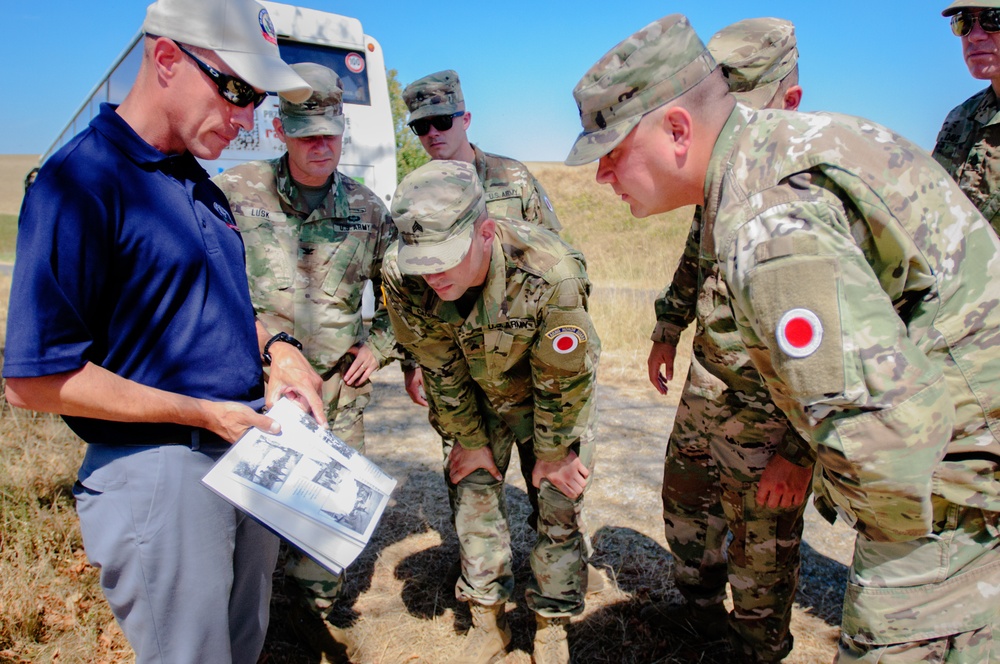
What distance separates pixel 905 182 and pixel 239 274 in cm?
154

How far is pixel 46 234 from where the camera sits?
1336mm

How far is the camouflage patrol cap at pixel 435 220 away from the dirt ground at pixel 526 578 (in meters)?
1.68

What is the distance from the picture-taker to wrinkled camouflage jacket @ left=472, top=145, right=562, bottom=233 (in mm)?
3580

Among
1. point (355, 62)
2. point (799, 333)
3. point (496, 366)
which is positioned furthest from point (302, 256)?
point (355, 62)

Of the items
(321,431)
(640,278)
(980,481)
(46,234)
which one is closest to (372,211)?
(321,431)

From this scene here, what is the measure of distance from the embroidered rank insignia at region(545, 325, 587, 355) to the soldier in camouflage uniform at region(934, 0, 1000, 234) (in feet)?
6.02

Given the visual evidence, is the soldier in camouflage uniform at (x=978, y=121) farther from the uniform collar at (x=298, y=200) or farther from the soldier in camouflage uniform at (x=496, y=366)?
the uniform collar at (x=298, y=200)

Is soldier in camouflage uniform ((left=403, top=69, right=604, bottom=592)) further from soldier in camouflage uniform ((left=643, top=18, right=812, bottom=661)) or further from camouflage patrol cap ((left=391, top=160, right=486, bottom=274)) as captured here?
camouflage patrol cap ((left=391, top=160, right=486, bottom=274))

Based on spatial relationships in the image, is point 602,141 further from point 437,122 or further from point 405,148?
point 405,148

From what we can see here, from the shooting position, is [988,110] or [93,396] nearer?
[93,396]

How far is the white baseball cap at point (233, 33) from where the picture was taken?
150 centimetres

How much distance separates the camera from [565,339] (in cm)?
213

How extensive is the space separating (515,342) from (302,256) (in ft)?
3.52

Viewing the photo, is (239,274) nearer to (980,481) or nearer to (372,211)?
(372,211)
